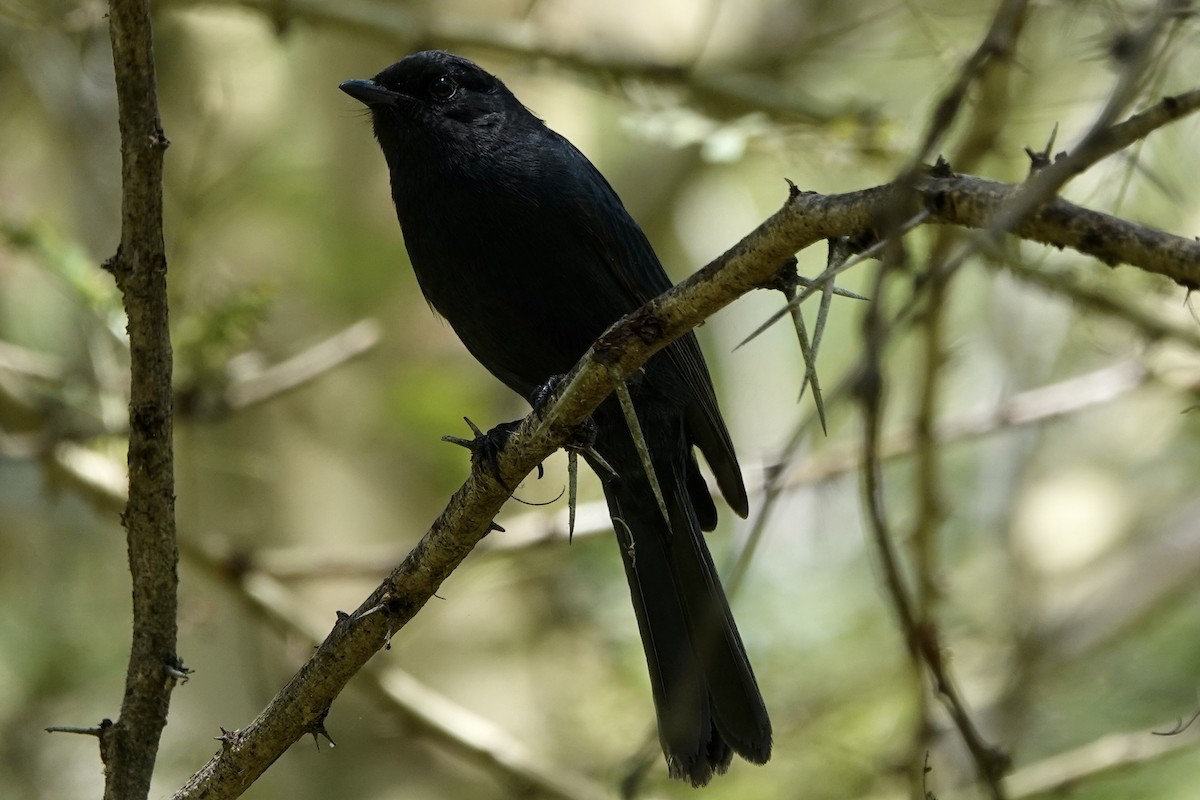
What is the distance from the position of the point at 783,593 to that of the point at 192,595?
3011 mm

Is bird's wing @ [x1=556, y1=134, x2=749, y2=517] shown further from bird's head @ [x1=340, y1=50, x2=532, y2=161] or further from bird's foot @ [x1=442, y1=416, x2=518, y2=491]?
bird's foot @ [x1=442, y1=416, x2=518, y2=491]

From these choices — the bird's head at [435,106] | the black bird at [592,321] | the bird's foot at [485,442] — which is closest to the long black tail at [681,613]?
the black bird at [592,321]

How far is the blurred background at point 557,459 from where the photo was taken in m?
4.80

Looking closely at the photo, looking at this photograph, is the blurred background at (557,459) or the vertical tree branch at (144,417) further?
the blurred background at (557,459)

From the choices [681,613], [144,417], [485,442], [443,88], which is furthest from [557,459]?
[144,417]

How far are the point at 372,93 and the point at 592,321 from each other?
1078 mm

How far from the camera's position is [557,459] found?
657cm

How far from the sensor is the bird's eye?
4138mm

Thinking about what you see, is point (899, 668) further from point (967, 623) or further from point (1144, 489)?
point (1144, 489)

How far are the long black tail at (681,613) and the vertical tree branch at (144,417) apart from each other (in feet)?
3.86

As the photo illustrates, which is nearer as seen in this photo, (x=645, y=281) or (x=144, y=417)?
(x=144, y=417)

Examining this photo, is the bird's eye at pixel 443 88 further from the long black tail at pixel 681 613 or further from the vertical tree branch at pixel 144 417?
the vertical tree branch at pixel 144 417

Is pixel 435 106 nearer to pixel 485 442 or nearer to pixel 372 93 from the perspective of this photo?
pixel 372 93

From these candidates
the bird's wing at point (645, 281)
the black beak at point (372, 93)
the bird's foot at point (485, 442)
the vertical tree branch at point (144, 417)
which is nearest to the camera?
the vertical tree branch at point (144, 417)
